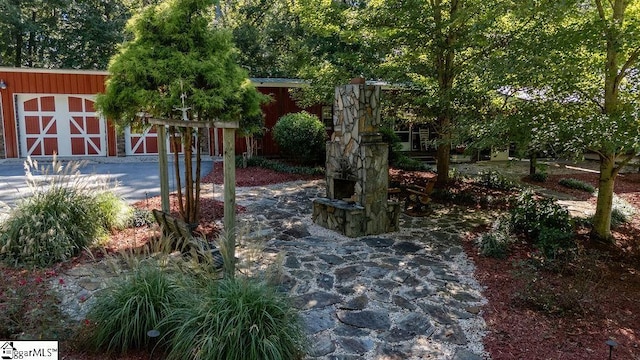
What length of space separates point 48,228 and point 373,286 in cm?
375

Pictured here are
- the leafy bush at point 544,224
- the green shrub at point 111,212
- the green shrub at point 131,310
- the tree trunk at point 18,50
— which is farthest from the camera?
the tree trunk at point 18,50

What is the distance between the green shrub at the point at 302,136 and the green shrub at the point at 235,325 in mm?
8988

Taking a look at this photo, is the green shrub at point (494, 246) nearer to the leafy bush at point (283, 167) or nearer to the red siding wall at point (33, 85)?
the leafy bush at point (283, 167)

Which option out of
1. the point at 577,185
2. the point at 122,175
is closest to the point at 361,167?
the point at 122,175

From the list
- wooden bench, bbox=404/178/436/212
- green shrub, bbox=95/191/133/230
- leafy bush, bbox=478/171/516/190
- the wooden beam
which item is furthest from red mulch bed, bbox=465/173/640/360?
green shrub, bbox=95/191/133/230

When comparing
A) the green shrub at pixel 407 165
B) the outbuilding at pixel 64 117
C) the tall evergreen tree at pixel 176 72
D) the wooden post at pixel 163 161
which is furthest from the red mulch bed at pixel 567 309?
the outbuilding at pixel 64 117

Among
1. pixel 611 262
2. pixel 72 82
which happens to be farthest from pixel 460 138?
pixel 72 82

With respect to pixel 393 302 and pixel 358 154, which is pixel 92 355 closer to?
pixel 393 302

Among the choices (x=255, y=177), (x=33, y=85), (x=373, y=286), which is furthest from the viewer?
(x=33, y=85)

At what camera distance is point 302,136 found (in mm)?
11891

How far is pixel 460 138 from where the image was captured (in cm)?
669

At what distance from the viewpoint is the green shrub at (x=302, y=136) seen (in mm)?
11914

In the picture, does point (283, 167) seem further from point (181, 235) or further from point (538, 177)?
point (181, 235)

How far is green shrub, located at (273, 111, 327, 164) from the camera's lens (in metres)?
11.9
